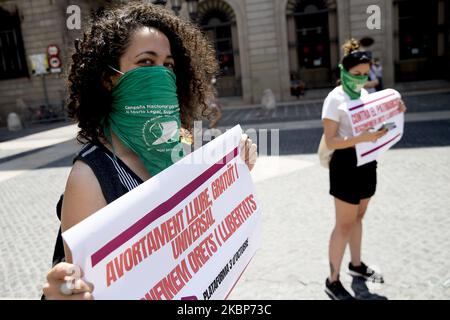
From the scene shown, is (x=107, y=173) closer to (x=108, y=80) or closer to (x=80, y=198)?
(x=80, y=198)

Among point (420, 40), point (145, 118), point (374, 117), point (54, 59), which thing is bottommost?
point (374, 117)

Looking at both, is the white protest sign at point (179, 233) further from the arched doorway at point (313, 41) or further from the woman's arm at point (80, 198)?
the arched doorway at point (313, 41)

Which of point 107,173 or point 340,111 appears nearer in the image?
point 107,173

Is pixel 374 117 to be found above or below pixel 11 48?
below

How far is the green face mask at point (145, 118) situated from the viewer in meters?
1.46

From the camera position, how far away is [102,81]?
1526mm

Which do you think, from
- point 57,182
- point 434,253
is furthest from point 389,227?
point 57,182

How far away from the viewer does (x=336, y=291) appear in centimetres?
311

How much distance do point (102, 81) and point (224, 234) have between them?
80cm

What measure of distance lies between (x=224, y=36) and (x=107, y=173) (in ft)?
72.4

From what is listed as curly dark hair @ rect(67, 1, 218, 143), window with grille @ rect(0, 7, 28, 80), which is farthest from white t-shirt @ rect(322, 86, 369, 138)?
window with grille @ rect(0, 7, 28, 80)

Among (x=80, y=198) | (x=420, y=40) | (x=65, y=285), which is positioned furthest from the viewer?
(x=420, y=40)

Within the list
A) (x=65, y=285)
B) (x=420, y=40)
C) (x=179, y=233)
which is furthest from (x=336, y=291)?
(x=420, y=40)

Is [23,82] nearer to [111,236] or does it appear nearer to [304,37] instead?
[304,37]
